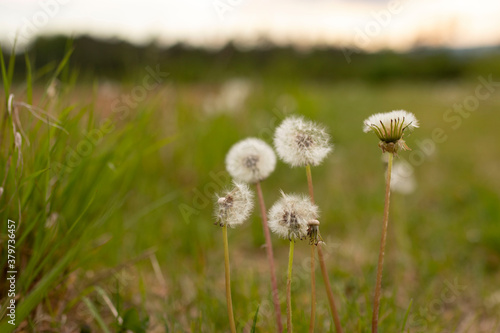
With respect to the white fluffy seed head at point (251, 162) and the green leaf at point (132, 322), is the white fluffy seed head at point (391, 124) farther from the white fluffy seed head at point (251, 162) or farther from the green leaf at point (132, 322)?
the green leaf at point (132, 322)

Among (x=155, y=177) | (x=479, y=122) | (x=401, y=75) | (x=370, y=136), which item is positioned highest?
(x=401, y=75)

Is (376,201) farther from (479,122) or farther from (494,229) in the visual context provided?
(479,122)

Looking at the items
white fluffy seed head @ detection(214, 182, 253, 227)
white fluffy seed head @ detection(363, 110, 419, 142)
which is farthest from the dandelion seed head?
white fluffy seed head @ detection(214, 182, 253, 227)

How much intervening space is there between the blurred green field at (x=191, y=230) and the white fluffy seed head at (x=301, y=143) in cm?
47

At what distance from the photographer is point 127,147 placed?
183 cm

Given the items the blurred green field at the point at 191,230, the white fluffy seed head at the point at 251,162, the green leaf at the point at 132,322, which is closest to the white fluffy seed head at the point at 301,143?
the white fluffy seed head at the point at 251,162

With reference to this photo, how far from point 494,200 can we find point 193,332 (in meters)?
2.54

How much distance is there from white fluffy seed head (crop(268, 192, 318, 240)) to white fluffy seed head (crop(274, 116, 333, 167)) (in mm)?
105

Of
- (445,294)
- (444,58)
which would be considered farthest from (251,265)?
(444,58)

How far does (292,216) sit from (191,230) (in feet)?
5.98

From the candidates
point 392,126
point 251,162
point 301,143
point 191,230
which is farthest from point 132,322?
point 191,230

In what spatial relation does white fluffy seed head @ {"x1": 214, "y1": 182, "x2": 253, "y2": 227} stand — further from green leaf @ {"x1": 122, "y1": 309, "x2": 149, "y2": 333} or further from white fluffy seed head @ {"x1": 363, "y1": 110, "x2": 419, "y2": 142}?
green leaf @ {"x1": 122, "y1": 309, "x2": 149, "y2": 333}

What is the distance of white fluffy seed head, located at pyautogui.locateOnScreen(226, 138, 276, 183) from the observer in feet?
4.05

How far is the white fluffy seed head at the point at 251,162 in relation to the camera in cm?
123
